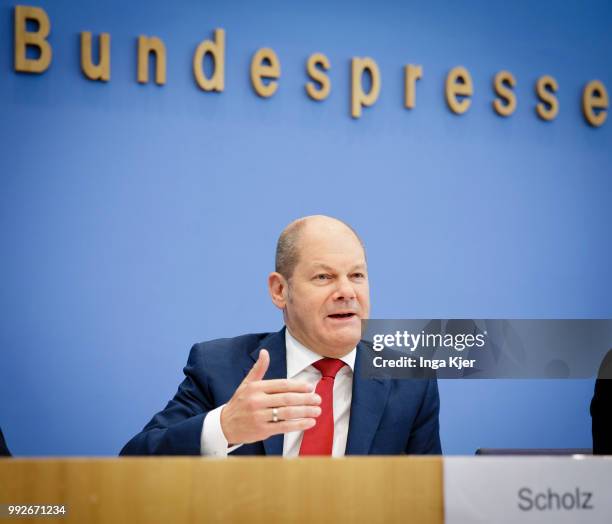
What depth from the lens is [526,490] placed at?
1.04 m

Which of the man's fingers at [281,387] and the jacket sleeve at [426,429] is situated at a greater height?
the man's fingers at [281,387]

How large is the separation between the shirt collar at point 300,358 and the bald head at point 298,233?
18cm

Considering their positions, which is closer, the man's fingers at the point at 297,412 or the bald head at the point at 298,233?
the man's fingers at the point at 297,412

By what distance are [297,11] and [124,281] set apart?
122cm

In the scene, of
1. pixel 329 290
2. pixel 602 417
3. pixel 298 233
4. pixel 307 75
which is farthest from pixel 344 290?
pixel 307 75

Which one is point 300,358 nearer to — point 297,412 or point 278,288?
point 278,288

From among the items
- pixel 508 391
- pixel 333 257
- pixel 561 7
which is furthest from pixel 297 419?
pixel 561 7

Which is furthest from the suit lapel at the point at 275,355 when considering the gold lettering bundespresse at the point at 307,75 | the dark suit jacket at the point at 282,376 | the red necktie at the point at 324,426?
the gold lettering bundespresse at the point at 307,75

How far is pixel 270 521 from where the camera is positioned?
101 cm

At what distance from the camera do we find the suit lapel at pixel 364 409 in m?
1.89

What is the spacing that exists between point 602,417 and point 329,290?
0.82 metres

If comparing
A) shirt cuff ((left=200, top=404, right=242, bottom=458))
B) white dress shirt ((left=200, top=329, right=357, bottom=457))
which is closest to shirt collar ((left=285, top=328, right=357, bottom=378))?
white dress shirt ((left=200, top=329, right=357, bottom=457))

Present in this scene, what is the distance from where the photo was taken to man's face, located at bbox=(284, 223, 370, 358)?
2.02 metres

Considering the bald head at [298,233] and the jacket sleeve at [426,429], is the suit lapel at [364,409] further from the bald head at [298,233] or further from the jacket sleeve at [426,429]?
the bald head at [298,233]
